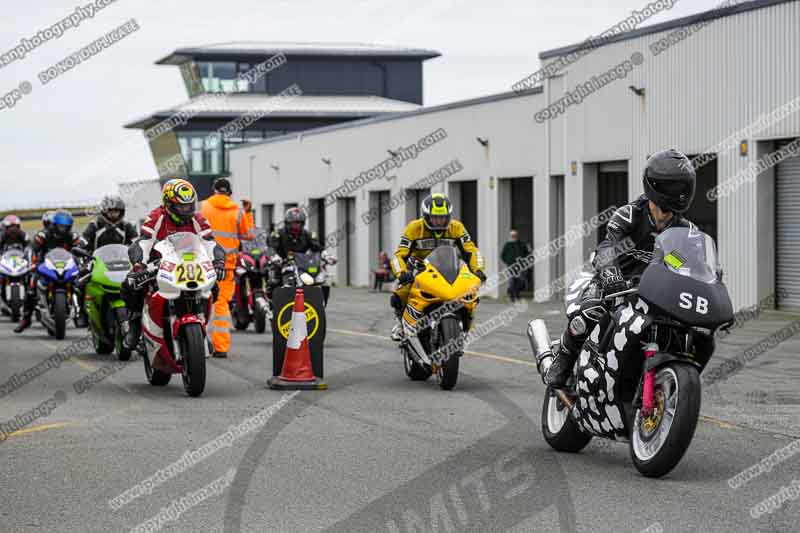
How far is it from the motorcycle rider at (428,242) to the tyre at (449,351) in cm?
83

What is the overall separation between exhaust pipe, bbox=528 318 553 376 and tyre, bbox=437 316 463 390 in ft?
9.17

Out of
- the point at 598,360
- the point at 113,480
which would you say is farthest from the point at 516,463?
the point at 113,480

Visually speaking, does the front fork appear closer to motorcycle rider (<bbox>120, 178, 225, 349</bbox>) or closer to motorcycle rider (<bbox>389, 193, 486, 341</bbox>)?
motorcycle rider (<bbox>389, 193, 486, 341</bbox>)

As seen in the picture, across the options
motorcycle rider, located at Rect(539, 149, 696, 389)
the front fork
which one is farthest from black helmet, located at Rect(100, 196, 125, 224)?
the front fork

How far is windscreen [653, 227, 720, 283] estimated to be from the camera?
7727mm

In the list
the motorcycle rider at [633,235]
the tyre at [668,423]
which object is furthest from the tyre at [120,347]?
the tyre at [668,423]

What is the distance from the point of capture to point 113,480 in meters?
8.17

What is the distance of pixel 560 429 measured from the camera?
917cm

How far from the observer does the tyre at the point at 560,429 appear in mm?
9047

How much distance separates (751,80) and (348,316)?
8.55m

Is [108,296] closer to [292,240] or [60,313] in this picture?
[60,313]

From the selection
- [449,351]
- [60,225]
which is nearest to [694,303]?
[449,351]

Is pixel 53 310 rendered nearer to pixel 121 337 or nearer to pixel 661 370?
pixel 121 337

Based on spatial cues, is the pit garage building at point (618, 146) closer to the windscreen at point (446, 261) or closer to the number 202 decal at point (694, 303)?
the windscreen at point (446, 261)
